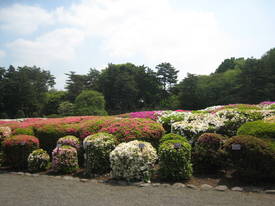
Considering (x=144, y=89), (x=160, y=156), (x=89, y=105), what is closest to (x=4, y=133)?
(x=160, y=156)

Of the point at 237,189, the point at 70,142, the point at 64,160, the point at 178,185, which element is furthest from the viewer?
the point at 70,142

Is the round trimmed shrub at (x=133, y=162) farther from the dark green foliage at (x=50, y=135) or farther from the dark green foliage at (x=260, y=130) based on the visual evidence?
the dark green foliage at (x=50, y=135)

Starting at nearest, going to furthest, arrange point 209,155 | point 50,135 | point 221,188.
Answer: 1. point 221,188
2. point 209,155
3. point 50,135

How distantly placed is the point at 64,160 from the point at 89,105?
1993cm

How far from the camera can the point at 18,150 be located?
7488mm

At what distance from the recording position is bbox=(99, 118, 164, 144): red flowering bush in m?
6.91

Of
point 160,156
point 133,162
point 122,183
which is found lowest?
point 122,183

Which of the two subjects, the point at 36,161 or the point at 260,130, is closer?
the point at 260,130

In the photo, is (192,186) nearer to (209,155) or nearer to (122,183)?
(209,155)

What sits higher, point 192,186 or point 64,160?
point 64,160

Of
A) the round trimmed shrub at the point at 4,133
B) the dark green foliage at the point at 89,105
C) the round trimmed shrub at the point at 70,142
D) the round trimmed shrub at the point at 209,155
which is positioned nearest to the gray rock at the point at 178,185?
the round trimmed shrub at the point at 209,155

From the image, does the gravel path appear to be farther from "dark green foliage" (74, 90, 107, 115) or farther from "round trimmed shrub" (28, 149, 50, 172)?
"dark green foliage" (74, 90, 107, 115)

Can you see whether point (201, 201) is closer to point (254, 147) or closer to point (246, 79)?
point (254, 147)

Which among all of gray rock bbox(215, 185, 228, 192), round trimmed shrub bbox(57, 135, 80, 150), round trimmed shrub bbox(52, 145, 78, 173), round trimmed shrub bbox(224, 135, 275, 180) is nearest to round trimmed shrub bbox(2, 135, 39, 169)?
round trimmed shrub bbox(57, 135, 80, 150)
